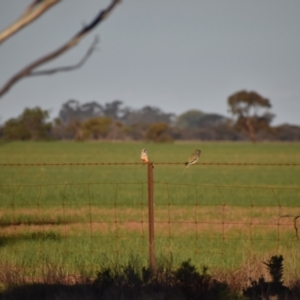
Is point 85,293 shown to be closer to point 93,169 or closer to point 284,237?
point 284,237

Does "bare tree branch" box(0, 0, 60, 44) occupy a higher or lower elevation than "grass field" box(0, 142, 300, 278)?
higher

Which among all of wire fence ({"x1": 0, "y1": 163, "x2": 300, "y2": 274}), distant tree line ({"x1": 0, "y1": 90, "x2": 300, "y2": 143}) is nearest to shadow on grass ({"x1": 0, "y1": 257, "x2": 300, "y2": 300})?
wire fence ({"x1": 0, "y1": 163, "x2": 300, "y2": 274})

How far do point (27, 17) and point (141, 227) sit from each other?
40.6 feet

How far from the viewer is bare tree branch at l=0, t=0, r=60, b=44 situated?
10.4ft

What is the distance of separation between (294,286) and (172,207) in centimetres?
1253

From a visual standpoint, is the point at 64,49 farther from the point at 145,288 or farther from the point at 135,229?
the point at 135,229

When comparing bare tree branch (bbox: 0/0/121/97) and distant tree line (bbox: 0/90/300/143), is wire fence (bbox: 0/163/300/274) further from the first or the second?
distant tree line (bbox: 0/90/300/143)

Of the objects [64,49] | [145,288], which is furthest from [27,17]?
[145,288]

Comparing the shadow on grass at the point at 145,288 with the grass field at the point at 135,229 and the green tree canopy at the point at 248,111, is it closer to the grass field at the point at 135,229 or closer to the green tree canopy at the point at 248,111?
the grass field at the point at 135,229

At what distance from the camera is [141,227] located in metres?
15.3

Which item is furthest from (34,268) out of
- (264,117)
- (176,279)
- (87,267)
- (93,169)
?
(264,117)

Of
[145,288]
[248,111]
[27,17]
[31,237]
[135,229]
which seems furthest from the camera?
[248,111]

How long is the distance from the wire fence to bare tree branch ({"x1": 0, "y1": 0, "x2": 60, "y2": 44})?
517cm

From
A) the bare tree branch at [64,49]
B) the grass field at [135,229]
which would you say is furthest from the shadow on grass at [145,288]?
the bare tree branch at [64,49]
